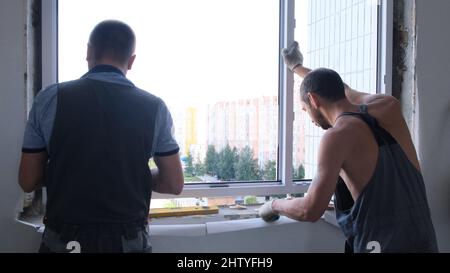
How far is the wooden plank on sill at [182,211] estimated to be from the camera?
6.07ft

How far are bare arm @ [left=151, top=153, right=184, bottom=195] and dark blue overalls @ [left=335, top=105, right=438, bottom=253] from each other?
2.23ft

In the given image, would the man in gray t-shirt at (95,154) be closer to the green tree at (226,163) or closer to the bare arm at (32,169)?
the bare arm at (32,169)

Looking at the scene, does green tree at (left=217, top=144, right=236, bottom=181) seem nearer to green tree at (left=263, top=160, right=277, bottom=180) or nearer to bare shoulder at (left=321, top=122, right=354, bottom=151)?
green tree at (left=263, top=160, right=277, bottom=180)

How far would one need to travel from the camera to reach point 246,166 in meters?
2.07

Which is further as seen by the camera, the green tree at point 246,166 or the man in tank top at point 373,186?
the green tree at point 246,166

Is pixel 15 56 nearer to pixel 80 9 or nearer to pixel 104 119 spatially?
pixel 80 9

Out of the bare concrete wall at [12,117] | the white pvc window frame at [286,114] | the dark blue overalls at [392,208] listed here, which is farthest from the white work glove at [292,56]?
the bare concrete wall at [12,117]

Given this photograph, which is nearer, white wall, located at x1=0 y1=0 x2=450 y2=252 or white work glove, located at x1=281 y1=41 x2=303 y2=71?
white wall, located at x1=0 y1=0 x2=450 y2=252

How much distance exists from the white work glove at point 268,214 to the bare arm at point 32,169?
1.01m

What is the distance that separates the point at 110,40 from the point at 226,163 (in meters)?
1.02

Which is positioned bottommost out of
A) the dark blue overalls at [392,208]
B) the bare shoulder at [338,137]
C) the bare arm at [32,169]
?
the dark blue overalls at [392,208]

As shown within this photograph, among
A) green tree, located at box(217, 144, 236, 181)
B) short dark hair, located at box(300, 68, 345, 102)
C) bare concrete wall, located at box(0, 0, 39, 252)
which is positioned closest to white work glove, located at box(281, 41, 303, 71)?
short dark hair, located at box(300, 68, 345, 102)

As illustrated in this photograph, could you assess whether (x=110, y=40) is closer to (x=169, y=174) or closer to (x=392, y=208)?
(x=169, y=174)

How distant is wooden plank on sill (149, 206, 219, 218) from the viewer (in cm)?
185
